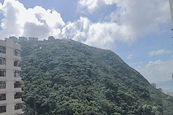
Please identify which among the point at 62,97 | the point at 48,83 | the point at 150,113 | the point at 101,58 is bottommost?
the point at 150,113

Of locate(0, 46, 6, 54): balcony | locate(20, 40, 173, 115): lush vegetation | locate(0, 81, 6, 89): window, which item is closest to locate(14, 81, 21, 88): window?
locate(0, 81, 6, 89): window

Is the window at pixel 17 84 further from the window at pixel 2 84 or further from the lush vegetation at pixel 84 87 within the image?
the lush vegetation at pixel 84 87

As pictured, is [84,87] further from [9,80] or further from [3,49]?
[3,49]

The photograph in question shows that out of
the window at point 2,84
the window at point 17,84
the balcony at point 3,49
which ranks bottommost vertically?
the window at point 2,84

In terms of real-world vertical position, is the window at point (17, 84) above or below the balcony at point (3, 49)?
below

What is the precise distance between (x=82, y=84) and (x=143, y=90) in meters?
6.92

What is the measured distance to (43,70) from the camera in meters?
30.8

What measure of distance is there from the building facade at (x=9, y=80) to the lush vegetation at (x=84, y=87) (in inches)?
357

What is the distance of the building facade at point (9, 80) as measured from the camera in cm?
1248

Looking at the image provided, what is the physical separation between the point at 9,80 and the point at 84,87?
1405cm

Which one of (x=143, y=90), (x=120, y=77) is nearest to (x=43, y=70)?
(x=120, y=77)

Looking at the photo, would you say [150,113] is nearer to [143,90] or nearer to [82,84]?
[143,90]

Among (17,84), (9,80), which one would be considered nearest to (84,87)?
(17,84)

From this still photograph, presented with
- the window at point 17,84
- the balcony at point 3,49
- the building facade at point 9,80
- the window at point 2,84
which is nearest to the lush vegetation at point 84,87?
the window at point 17,84
